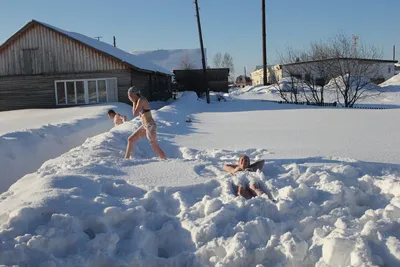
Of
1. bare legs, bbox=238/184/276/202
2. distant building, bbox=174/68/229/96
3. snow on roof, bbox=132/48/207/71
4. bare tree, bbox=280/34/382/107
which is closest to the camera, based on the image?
bare legs, bbox=238/184/276/202

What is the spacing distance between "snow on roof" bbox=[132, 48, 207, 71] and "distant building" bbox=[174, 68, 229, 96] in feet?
49.3

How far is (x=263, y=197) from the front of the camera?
423 centimetres

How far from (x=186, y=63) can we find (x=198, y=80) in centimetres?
1594

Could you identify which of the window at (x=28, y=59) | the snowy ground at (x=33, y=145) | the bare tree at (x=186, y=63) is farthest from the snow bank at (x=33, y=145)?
the bare tree at (x=186, y=63)

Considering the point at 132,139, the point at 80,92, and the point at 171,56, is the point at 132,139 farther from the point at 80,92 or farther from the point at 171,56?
the point at 171,56

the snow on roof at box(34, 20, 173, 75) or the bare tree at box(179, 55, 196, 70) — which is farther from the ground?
the bare tree at box(179, 55, 196, 70)

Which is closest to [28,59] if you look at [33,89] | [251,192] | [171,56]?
[33,89]

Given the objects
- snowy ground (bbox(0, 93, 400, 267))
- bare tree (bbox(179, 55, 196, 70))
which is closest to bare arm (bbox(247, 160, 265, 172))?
snowy ground (bbox(0, 93, 400, 267))

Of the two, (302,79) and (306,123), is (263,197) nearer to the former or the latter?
(306,123)

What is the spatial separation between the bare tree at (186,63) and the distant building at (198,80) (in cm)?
869

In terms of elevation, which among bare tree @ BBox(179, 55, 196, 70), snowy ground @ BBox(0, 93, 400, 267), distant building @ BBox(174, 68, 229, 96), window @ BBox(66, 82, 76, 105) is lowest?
snowy ground @ BBox(0, 93, 400, 267)

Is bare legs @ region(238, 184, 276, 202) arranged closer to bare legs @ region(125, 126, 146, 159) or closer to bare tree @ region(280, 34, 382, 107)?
bare legs @ region(125, 126, 146, 159)

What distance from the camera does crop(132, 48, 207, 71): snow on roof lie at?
190ft

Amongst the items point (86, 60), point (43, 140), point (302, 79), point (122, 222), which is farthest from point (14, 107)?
point (122, 222)
